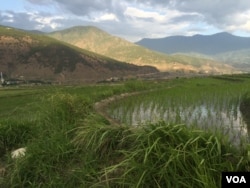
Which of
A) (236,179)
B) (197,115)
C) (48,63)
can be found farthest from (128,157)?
(48,63)

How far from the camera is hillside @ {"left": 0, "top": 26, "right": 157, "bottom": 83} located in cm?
12575

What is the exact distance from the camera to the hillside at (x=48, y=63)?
126 meters

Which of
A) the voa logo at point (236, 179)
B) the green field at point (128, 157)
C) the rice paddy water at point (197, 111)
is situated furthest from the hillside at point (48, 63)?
the voa logo at point (236, 179)

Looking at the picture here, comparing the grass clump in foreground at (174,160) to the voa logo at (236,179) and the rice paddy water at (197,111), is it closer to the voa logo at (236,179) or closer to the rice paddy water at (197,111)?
the voa logo at (236,179)

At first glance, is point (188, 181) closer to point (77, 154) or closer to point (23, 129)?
point (77, 154)

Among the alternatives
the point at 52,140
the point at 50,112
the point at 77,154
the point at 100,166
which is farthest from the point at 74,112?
the point at 100,166

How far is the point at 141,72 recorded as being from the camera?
152 m

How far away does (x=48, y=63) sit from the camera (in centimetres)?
13200

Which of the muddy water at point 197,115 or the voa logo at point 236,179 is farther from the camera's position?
the muddy water at point 197,115

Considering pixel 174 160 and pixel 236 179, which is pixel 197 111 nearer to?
pixel 174 160

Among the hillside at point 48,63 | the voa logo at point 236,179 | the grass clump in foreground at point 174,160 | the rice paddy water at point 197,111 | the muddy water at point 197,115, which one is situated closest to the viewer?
the voa logo at point 236,179

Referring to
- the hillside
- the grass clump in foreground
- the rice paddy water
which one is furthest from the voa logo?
the hillside

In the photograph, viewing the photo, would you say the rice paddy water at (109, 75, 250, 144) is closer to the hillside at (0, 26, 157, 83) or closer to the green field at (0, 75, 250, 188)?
the green field at (0, 75, 250, 188)

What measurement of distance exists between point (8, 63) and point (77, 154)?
12646 cm
